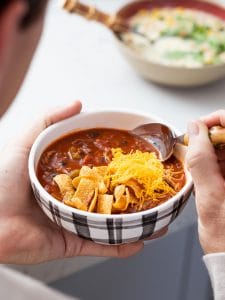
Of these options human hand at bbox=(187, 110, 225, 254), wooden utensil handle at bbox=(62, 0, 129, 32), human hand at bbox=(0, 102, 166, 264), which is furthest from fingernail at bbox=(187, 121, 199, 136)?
wooden utensil handle at bbox=(62, 0, 129, 32)

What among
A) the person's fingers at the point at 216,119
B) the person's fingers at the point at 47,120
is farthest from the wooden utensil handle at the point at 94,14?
the person's fingers at the point at 216,119

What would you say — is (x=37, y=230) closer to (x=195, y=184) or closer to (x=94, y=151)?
(x=94, y=151)

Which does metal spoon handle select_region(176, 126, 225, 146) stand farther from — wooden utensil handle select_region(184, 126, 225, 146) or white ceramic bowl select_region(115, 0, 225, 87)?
white ceramic bowl select_region(115, 0, 225, 87)

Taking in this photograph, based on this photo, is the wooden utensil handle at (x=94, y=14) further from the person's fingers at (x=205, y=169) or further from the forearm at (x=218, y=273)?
the forearm at (x=218, y=273)

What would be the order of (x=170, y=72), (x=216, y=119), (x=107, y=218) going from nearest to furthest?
(x=107, y=218)
(x=216, y=119)
(x=170, y=72)

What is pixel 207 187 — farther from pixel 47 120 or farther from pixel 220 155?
pixel 47 120

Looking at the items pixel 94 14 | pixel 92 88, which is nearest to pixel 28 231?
pixel 92 88
